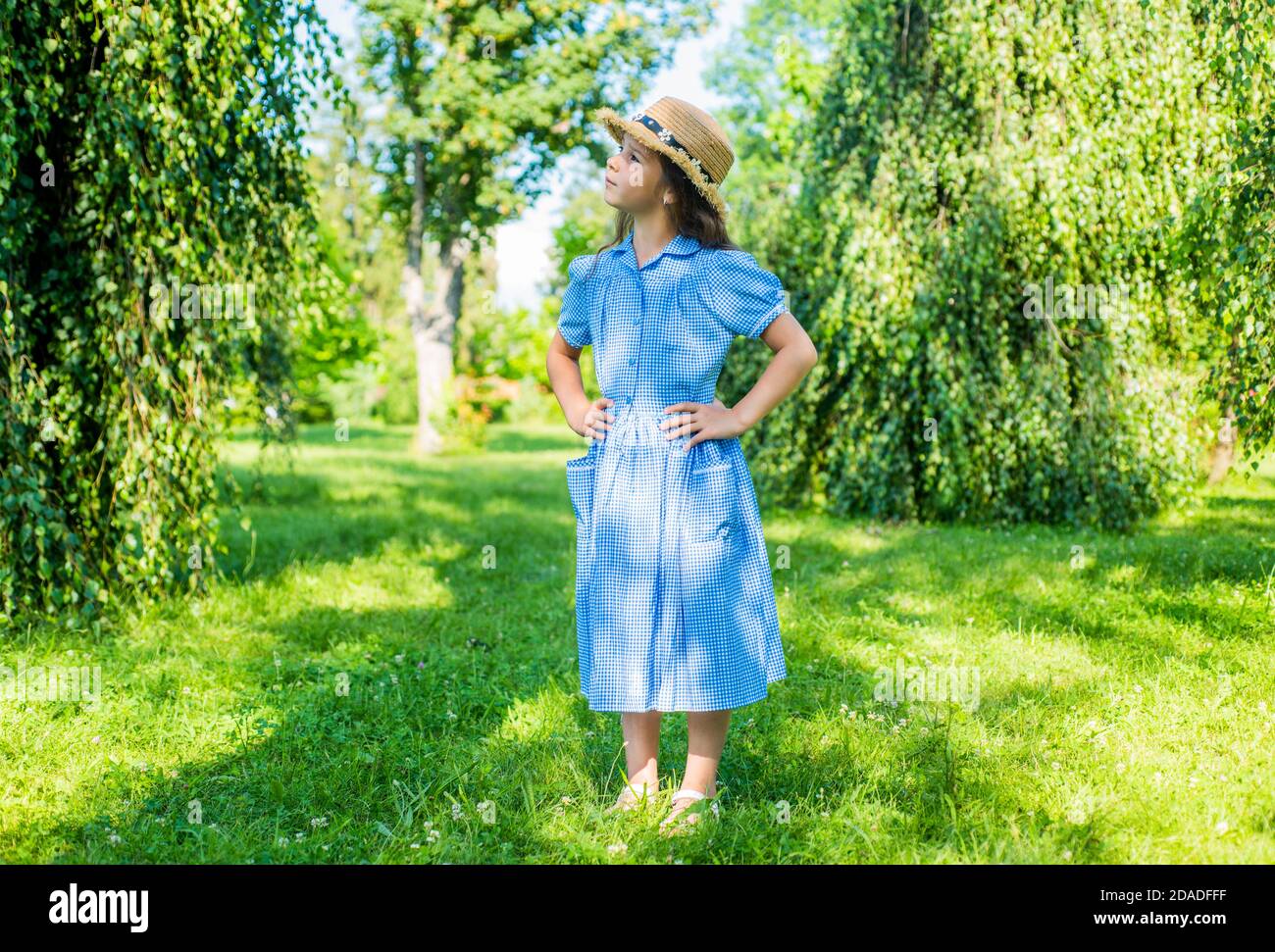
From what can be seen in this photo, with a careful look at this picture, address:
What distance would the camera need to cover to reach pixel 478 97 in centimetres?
1409

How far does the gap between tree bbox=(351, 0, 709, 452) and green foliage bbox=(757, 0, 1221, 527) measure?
24.8 feet

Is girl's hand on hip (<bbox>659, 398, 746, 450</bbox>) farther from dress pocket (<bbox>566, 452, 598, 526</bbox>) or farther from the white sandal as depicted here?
the white sandal

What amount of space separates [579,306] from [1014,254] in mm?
4940

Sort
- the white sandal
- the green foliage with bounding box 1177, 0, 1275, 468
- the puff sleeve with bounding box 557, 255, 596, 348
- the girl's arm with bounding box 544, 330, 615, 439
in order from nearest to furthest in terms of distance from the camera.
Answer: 1. the white sandal
2. the girl's arm with bounding box 544, 330, 615, 439
3. the puff sleeve with bounding box 557, 255, 596, 348
4. the green foliage with bounding box 1177, 0, 1275, 468

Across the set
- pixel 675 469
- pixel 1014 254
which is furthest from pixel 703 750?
pixel 1014 254

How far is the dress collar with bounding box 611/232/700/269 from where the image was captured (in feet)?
8.57

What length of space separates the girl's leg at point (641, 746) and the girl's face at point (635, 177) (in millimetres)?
1249

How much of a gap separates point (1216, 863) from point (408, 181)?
50.5 feet

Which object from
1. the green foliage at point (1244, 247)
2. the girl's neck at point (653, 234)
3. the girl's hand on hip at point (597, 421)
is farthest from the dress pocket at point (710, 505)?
the green foliage at point (1244, 247)

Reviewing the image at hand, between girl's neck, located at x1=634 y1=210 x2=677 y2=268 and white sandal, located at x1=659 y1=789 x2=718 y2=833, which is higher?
girl's neck, located at x1=634 y1=210 x2=677 y2=268

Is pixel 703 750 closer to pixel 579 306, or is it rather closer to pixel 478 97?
pixel 579 306

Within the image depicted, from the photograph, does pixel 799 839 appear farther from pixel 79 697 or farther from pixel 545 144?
pixel 545 144

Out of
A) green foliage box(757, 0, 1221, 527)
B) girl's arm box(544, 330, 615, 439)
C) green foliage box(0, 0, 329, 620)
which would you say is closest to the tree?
green foliage box(757, 0, 1221, 527)

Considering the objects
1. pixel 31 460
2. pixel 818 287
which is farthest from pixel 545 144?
pixel 31 460
